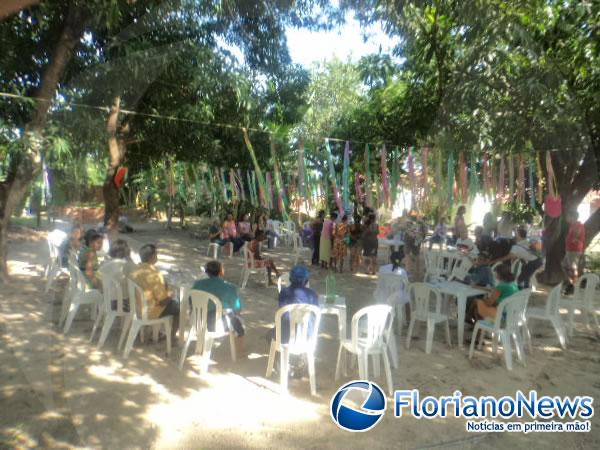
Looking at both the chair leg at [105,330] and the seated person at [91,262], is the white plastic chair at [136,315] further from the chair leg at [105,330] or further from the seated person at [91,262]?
the seated person at [91,262]

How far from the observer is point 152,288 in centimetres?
440

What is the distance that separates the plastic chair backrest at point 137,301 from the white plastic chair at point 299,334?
1.32 meters

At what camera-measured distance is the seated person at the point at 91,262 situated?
5191 millimetres

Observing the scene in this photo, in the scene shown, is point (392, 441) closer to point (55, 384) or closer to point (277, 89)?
point (55, 384)

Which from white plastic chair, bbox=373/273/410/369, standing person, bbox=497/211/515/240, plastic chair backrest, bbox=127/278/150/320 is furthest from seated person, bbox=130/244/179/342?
standing person, bbox=497/211/515/240

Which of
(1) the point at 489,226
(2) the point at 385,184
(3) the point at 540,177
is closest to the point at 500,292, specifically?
(2) the point at 385,184

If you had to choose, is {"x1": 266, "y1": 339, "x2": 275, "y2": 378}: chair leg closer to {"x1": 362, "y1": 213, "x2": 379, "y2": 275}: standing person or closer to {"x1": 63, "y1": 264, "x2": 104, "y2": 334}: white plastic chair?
{"x1": 63, "y1": 264, "x2": 104, "y2": 334}: white plastic chair

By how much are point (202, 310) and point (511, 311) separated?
284 centimetres

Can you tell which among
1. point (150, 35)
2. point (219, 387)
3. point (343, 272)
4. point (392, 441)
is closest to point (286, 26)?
point (150, 35)

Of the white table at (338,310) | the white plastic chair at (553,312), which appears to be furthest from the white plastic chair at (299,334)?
the white plastic chair at (553,312)

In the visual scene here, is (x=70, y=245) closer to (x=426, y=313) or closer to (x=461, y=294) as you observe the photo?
(x=426, y=313)

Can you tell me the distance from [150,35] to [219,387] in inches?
283

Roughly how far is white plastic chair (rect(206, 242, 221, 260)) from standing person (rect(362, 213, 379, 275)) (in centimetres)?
315

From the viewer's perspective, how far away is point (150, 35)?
8711mm
